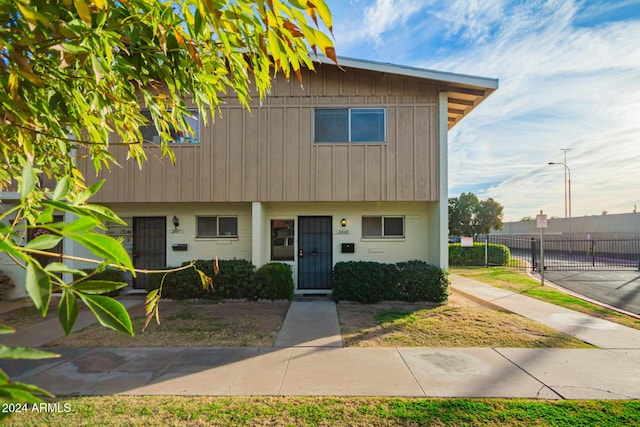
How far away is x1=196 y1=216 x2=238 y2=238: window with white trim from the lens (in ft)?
30.5

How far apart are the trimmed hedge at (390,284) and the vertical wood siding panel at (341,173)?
1.86 m

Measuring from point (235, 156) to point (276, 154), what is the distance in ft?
3.49

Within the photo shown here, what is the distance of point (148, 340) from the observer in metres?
5.20

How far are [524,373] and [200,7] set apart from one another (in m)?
4.98

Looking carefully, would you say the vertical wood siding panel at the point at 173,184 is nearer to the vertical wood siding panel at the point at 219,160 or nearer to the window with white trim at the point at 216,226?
the vertical wood siding panel at the point at 219,160

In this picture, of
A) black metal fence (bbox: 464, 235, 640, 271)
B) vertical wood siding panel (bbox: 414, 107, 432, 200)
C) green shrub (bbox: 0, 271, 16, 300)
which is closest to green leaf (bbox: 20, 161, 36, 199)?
vertical wood siding panel (bbox: 414, 107, 432, 200)

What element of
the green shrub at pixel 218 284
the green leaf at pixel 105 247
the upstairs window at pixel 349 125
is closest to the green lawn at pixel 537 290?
the upstairs window at pixel 349 125

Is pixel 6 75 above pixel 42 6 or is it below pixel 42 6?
below

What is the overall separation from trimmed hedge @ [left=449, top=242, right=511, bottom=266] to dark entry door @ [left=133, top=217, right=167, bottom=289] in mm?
13299

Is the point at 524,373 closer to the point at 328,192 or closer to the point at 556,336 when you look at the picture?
the point at 556,336

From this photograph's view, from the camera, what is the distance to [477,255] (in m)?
16.3

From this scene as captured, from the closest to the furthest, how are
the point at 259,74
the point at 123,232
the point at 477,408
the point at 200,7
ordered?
the point at 200,7 → the point at 259,74 → the point at 477,408 → the point at 123,232

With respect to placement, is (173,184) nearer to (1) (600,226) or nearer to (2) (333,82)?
(2) (333,82)

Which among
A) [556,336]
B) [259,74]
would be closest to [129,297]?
[259,74]
